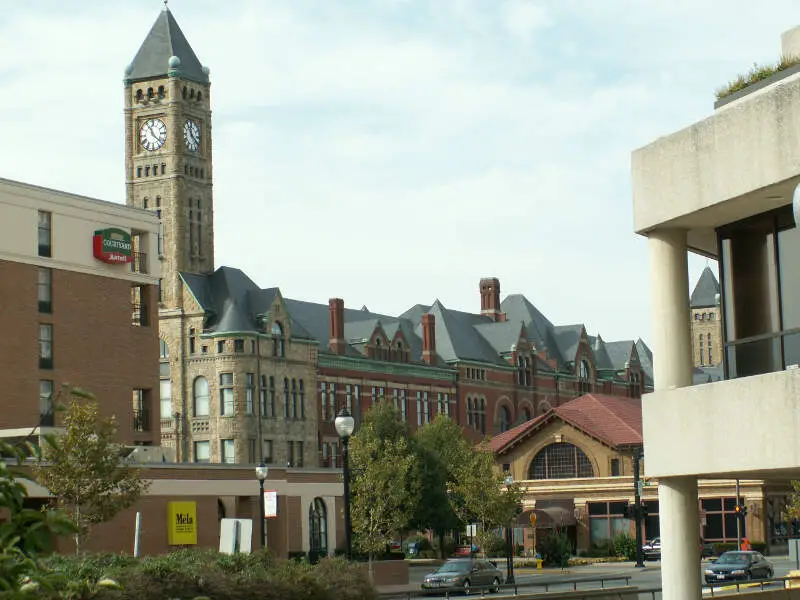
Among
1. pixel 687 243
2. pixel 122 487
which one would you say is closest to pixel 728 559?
pixel 122 487

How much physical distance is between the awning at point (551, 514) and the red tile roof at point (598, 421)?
4828 mm

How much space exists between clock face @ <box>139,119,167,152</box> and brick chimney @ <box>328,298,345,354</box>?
19.1 metres

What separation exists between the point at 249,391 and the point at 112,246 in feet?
129

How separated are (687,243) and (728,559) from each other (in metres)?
38.7

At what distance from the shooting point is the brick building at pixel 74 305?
62062 mm

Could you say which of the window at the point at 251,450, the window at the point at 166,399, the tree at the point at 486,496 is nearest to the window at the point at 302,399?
the window at the point at 251,450

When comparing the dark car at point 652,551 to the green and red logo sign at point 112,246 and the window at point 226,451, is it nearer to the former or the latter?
the window at point 226,451

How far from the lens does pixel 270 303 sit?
352 feet

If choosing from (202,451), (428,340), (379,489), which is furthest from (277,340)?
(379,489)

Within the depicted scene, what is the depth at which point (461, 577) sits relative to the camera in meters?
51.2

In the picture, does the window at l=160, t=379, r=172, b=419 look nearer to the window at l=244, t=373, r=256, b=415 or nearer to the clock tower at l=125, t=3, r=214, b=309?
the window at l=244, t=373, r=256, b=415

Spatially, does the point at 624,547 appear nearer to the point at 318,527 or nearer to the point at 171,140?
the point at 318,527

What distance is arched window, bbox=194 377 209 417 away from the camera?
10569 cm

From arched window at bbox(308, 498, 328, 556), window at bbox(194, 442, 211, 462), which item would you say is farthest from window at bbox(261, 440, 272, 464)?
arched window at bbox(308, 498, 328, 556)
